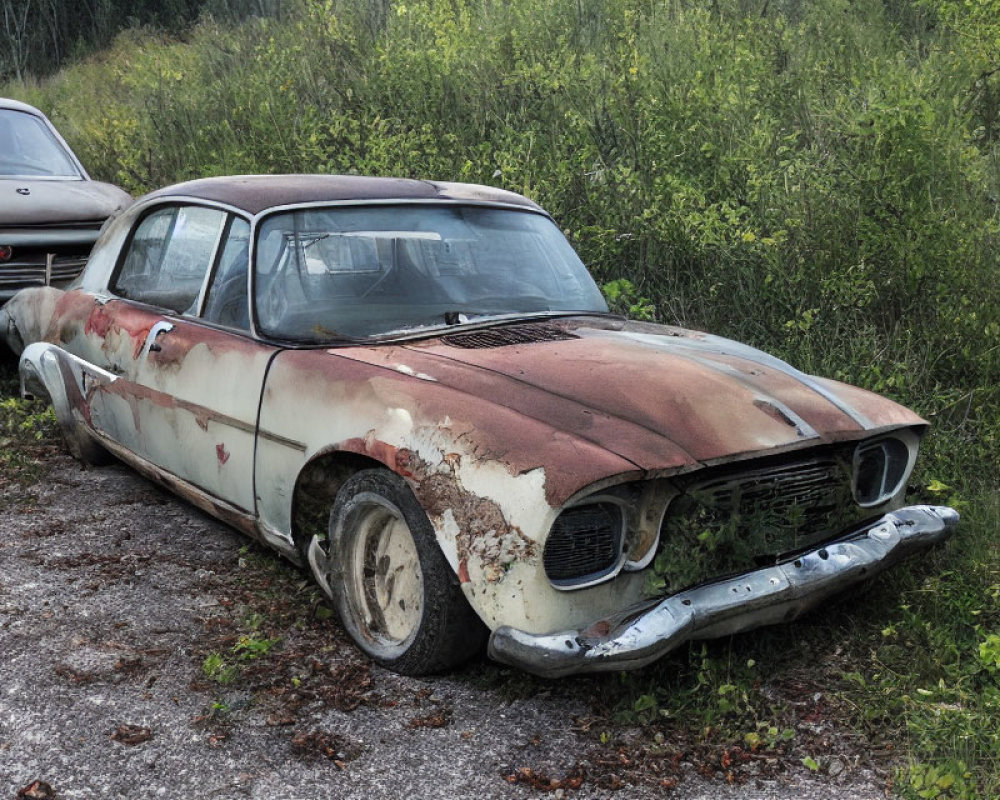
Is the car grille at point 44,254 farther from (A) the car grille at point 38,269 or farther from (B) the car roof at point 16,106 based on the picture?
(B) the car roof at point 16,106

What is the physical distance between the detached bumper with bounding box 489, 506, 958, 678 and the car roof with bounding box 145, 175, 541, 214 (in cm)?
202

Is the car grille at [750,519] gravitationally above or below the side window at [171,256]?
below

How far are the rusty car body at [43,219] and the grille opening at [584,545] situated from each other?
15.5 feet

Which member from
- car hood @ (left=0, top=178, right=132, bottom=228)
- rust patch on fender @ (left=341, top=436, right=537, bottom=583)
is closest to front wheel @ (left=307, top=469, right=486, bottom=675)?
rust patch on fender @ (left=341, top=436, right=537, bottom=583)

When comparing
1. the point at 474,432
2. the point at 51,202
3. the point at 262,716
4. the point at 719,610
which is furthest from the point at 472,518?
the point at 51,202

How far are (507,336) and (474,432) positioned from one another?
0.84 m

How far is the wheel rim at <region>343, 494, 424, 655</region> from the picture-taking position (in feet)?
10.9

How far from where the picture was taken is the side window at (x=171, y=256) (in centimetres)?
439

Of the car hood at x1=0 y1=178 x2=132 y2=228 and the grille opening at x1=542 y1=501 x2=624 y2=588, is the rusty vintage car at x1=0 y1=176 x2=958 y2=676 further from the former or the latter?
the car hood at x1=0 y1=178 x2=132 y2=228

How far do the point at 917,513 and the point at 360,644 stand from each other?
195cm

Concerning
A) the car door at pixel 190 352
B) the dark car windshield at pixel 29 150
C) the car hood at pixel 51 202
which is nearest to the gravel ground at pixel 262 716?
the car door at pixel 190 352

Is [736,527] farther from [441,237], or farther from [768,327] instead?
[768,327]

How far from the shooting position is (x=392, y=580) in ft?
11.2

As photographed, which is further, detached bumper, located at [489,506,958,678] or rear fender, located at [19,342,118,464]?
rear fender, located at [19,342,118,464]
